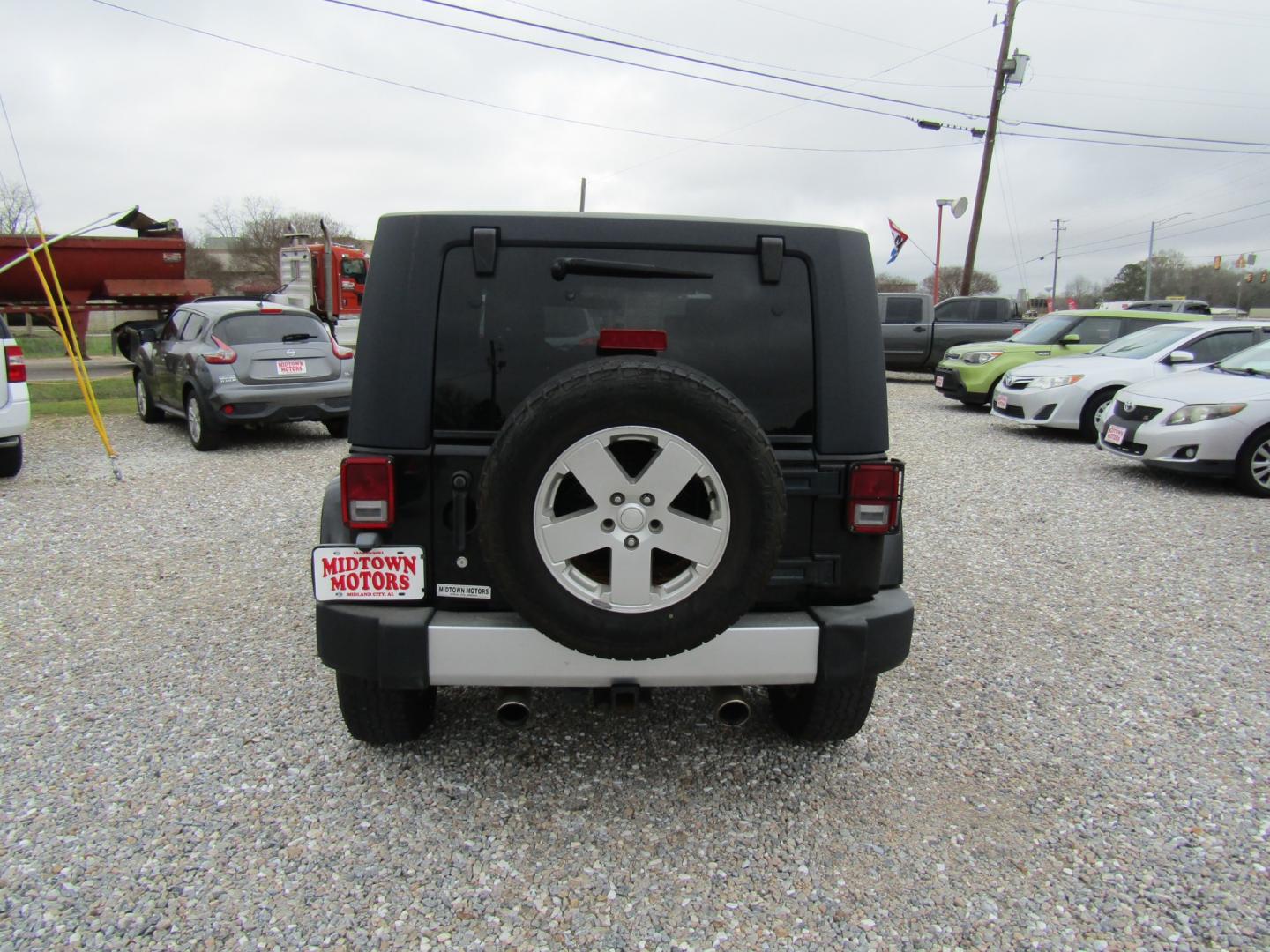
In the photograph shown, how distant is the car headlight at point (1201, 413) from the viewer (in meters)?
7.80

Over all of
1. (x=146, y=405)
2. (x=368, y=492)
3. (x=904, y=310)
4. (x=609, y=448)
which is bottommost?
(x=146, y=405)

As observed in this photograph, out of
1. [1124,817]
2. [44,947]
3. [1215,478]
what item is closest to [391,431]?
[44,947]

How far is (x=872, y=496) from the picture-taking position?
2.83 meters

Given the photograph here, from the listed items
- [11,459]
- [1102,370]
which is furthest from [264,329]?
[1102,370]

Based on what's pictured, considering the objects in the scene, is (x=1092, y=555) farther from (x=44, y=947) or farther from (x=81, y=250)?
(x=81, y=250)

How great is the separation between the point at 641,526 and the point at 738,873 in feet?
3.51

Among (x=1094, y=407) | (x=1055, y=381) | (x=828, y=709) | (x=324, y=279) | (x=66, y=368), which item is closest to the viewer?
(x=828, y=709)

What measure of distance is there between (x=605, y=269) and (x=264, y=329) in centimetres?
811

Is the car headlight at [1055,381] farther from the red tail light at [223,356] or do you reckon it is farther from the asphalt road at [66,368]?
the asphalt road at [66,368]

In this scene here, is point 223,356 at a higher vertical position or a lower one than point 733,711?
higher

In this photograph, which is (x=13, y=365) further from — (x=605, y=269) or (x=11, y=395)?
(x=605, y=269)

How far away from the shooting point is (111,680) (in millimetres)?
3855

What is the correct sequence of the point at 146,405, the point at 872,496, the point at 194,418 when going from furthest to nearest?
the point at 146,405, the point at 194,418, the point at 872,496

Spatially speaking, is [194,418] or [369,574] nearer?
[369,574]
